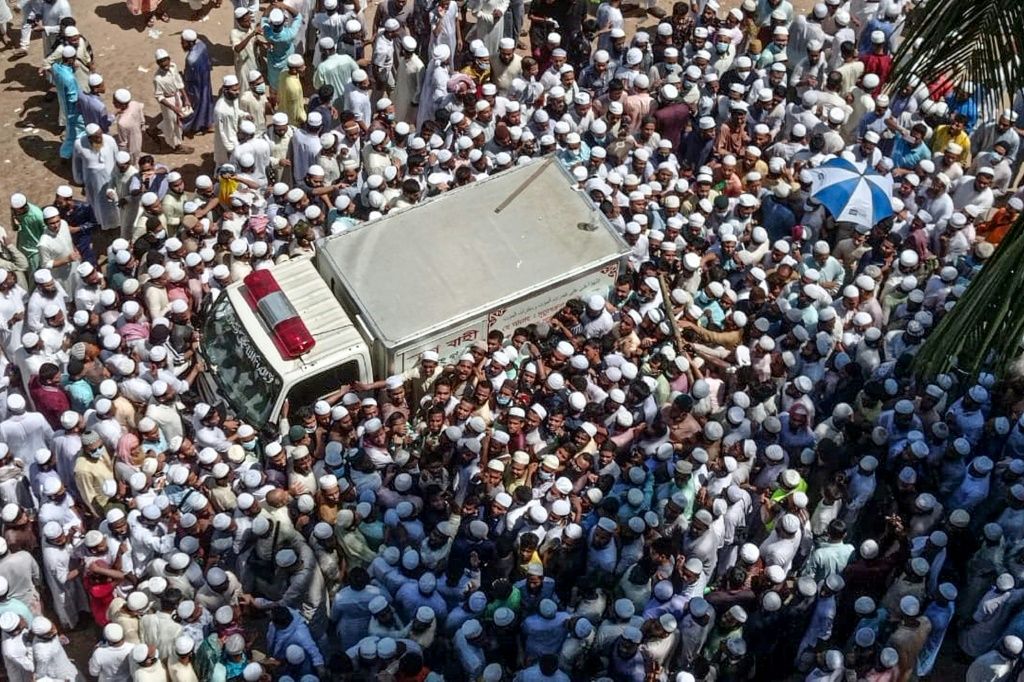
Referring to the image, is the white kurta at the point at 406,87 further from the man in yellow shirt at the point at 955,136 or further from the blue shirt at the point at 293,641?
the blue shirt at the point at 293,641

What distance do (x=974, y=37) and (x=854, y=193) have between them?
3.66 m

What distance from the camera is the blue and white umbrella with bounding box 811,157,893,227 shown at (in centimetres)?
1391

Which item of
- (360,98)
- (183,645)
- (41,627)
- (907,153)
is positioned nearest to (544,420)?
(183,645)

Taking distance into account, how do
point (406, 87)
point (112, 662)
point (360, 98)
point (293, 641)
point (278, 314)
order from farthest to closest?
point (406, 87), point (360, 98), point (278, 314), point (112, 662), point (293, 641)

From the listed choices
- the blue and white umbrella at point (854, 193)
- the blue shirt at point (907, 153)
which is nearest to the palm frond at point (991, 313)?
the blue and white umbrella at point (854, 193)

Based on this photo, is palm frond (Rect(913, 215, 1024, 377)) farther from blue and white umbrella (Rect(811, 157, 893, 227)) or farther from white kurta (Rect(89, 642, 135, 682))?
white kurta (Rect(89, 642, 135, 682))

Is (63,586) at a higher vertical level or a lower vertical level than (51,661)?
lower

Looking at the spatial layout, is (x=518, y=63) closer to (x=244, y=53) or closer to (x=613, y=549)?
(x=244, y=53)

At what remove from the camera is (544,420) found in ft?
41.1

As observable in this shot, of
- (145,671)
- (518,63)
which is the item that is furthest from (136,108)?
(145,671)

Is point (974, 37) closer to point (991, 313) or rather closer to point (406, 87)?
point (991, 313)

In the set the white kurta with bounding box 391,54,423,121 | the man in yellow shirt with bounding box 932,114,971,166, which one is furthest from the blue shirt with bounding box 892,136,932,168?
the white kurta with bounding box 391,54,423,121

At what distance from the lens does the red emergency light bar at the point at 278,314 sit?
12.3m

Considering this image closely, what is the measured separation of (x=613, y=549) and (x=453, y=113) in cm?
588
